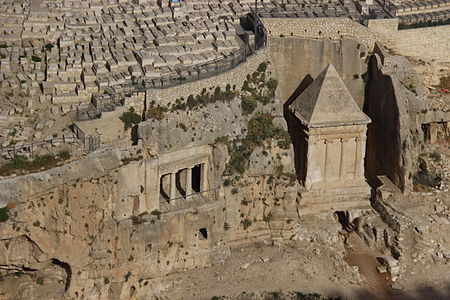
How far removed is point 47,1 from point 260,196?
18.6 meters

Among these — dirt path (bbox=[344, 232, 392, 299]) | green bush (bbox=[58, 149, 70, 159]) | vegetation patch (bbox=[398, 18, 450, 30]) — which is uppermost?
vegetation patch (bbox=[398, 18, 450, 30])

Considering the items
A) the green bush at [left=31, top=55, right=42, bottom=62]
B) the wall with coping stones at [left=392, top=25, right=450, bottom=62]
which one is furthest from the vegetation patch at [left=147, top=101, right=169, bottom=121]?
the wall with coping stones at [left=392, top=25, right=450, bottom=62]

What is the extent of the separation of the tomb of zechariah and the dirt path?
2047 millimetres

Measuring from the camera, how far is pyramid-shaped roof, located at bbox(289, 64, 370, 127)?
166ft

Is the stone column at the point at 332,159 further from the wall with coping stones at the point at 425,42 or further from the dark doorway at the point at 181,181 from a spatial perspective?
the wall with coping stones at the point at 425,42

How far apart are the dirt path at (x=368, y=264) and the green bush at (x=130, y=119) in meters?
13.0

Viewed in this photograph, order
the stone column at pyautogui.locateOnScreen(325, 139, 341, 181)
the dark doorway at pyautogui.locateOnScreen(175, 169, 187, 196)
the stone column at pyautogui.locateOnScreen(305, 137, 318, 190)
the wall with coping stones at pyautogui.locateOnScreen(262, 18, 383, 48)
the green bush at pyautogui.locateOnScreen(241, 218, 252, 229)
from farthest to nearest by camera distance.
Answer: the wall with coping stones at pyautogui.locateOnScreen(262, 18, 383, 48), the stone column at pyautogui.locateOnScreen(325, 139, 341, 181), the stone column at pyautogui.locateOnScreen(305, 137, 318, 190), the green bush at pyautogui.locateOnScreen(241, 218, 252, 229), the dark doorway at pyautogui.locateOnScreen(175, 169, 187, 196)

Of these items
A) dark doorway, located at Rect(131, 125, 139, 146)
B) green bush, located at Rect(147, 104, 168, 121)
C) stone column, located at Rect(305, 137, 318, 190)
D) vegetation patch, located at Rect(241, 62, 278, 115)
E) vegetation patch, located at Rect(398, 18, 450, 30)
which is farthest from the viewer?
vegetation patch, located at Rect(398, 18, 450, 30)

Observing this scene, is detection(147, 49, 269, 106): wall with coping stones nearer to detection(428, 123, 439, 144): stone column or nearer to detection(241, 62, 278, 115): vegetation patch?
detection(241, 62, 278, 115): vegetation patch

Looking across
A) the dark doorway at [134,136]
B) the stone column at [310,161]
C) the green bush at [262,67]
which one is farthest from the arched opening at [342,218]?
the dark doorway at [134,136]

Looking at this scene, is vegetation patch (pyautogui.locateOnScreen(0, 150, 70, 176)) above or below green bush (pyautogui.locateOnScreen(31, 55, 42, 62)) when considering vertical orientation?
below

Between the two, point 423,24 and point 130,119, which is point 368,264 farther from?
point 423,24

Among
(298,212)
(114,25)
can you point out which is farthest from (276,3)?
(298,212)

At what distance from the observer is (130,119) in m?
46.6
